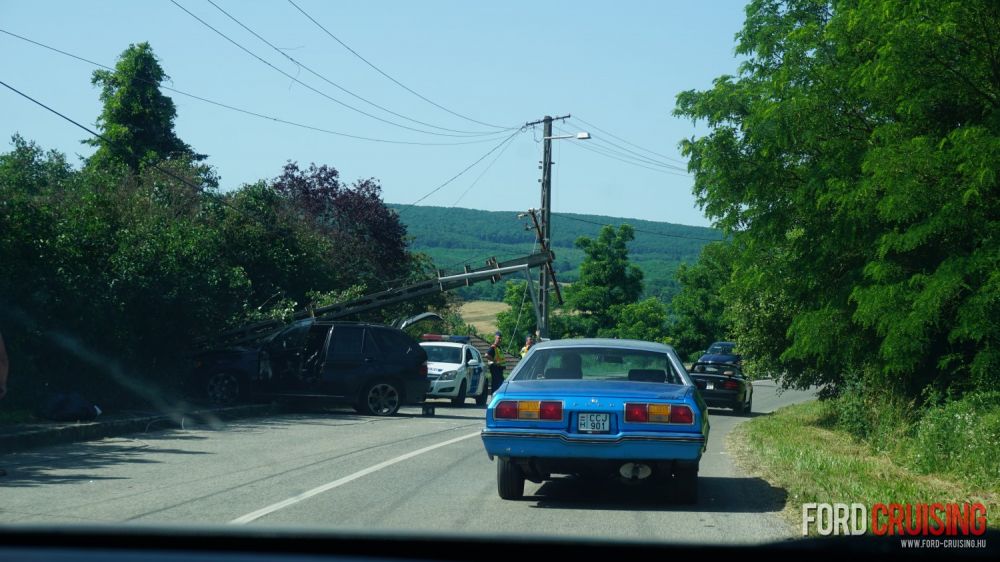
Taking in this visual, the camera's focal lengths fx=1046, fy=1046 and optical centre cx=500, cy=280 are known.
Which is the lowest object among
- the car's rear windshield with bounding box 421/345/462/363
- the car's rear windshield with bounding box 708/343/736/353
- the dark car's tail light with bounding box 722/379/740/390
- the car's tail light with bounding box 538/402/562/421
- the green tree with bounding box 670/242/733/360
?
the dark car's tail light with bounding box 722/379/740/390

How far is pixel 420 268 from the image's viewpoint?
46.1m

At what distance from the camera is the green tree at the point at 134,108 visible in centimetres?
4378

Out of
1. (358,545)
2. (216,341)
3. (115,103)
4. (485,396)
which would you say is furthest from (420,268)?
(358,545)

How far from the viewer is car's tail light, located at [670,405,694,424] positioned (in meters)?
8.67

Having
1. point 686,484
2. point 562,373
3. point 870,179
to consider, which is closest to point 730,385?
point 870,179

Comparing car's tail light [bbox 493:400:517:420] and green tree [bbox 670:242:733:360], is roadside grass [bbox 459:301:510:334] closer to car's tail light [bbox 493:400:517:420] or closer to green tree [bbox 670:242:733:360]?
green tree [bbox 670:242:733:360]

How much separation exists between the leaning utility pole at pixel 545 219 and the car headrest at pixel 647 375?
83.7ft

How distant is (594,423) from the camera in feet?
28.6

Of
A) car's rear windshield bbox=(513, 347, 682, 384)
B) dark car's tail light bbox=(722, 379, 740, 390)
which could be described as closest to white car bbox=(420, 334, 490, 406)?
dark car's tail light bbox=(722, 379, 740, 390)

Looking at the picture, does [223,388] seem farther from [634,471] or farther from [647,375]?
[634,471]

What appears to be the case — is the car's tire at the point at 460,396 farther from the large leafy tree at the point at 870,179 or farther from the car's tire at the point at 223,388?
the large leafy tree at the point at 870,179

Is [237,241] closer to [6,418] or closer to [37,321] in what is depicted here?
[37,321]

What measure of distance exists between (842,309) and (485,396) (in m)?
12.5

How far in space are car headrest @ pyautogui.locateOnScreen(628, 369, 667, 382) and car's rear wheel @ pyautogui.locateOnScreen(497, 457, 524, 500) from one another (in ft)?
4.71
